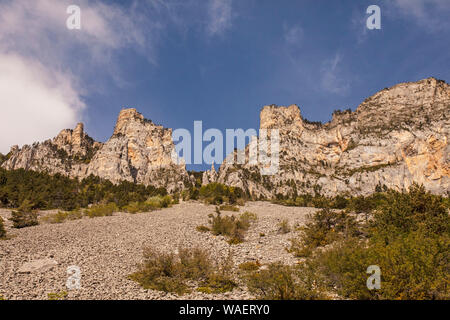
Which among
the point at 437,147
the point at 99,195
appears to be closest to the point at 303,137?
the point at 437,147

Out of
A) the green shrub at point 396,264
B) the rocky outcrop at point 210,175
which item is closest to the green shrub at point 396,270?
the green shrub at point 396,264

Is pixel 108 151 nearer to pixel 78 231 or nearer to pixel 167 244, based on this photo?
pixel 78 231

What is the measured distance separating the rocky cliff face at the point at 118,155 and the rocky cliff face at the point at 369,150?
72.6ft

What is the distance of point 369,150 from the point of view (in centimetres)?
10425

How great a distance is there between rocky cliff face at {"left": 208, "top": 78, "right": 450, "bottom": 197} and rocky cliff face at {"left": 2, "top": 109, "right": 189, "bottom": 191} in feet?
72.6

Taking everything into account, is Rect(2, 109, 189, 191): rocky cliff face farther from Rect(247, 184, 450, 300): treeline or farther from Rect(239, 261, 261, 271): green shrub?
Rect(247, 184, 450, 300): treeline

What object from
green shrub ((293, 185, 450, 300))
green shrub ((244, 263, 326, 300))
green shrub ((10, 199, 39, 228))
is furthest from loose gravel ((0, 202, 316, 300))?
green shrub ((293, 185, 450, 300))

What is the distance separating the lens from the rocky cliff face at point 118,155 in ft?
312

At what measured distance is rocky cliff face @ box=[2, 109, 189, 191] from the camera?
95.2 metres

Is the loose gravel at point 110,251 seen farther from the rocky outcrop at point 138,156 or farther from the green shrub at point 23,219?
the rocky outcrop at point 138,156

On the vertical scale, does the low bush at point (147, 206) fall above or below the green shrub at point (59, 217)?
above

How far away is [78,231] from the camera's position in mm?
21969

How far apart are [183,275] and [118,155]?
9836cm

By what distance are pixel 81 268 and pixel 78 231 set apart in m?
10.6
